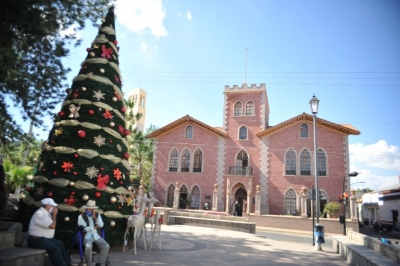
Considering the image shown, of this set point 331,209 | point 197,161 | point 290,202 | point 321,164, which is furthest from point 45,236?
point 321,164

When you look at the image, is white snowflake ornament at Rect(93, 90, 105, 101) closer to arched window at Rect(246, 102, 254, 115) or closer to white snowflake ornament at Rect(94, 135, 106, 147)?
white snowflake ornament at Rect(94, 135, 106, 147)

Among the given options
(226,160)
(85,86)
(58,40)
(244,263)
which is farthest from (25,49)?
(226,160)

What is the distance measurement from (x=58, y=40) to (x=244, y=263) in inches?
281

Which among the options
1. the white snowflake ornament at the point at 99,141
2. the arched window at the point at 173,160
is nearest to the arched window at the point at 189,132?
the arched window at the point at 173,160

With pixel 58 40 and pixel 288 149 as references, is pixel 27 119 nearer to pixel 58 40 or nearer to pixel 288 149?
pixel 58 40

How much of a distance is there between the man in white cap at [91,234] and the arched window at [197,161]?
24.2 meters

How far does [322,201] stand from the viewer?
26359 millimetres

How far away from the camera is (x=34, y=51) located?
6406mm

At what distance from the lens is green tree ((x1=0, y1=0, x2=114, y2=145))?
5.29 meters

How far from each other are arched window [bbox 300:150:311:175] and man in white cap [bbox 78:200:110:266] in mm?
24650

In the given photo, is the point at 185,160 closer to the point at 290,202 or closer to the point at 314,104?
the point at 290,202

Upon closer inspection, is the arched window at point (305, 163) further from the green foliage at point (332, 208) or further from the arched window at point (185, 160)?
the arched window at point (185, 160)

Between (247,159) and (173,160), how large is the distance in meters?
8.21

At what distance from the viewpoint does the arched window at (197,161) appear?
30.2 m
